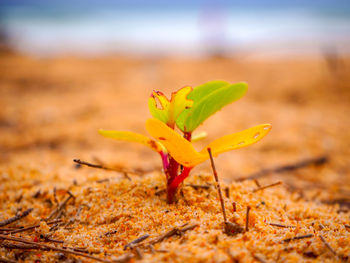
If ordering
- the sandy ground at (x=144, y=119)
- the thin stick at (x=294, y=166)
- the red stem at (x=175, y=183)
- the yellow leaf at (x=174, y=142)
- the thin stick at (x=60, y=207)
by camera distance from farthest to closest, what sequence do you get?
1. the thin stick at (x=294, y=166)
2. the sandy ground at (x=144, y=119)
3. the thin stick at (x=60, y=207)
4. the red stem at (x=175, y=183)
5. the yellow leaf at (x=174, y=142)

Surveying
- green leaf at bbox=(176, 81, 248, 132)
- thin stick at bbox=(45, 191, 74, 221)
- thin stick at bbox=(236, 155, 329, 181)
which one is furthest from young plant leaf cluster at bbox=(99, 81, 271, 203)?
thin stick at bbox=(236, 155, 329, 181)

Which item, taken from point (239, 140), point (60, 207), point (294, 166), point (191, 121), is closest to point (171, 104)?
point (191, 121)

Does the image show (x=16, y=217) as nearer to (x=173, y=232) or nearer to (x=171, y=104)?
(x=173, y=232)

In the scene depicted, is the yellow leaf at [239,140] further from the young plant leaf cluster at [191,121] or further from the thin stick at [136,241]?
the thin stick at [136,241]

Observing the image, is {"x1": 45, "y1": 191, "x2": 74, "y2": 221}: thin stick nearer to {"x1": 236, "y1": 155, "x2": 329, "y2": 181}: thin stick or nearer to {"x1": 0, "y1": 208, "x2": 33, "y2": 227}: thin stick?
{"x1": 0, "y1": 208, "x2": 33, "y2": 227}: thin stick

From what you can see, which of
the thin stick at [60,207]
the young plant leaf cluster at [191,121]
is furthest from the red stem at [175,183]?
the thin stick at [60,207]
